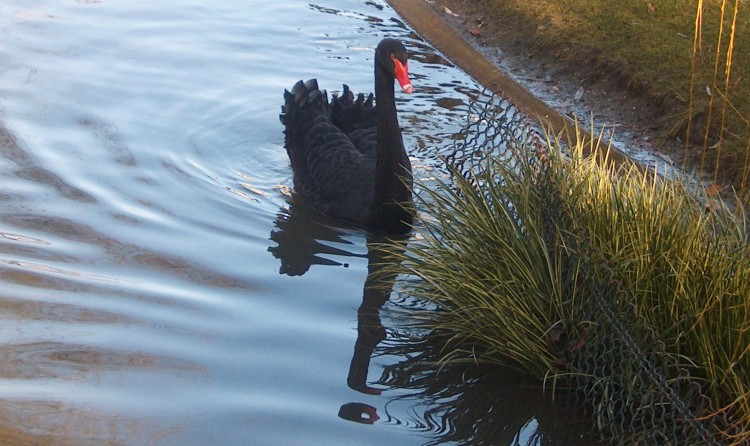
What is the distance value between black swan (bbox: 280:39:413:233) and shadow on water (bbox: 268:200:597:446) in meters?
1.10

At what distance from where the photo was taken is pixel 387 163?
6723 millimetres

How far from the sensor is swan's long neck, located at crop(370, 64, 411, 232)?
6746mm

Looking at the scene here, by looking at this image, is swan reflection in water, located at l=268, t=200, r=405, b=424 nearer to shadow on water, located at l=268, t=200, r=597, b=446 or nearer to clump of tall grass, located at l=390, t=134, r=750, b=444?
shadow on water, located at l=268, t=200, r=597, b=446

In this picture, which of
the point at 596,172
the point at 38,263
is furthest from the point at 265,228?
the point at 596,172

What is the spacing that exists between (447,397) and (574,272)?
2.72 ft

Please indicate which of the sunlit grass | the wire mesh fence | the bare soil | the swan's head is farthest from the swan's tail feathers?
the wire mesh fence

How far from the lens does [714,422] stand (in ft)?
14.6

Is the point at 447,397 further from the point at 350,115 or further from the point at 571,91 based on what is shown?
the point at 571,91

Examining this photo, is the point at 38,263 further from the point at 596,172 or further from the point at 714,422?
the point at 714,422

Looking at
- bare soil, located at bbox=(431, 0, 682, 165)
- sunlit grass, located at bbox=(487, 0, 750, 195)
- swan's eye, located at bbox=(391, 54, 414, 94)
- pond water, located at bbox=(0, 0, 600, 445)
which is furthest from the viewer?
bare soil, located at bbox=(431, 0, 682, 165)

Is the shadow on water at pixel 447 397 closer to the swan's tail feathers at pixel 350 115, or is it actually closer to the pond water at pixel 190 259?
the pond water at pixel 190 259

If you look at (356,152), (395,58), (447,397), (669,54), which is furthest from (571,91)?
(447,397)

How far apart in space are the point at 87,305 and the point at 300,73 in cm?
498

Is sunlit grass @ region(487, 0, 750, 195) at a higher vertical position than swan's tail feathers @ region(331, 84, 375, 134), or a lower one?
higher
